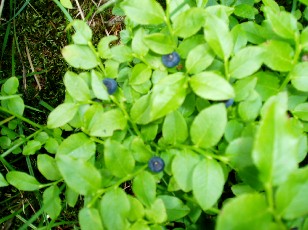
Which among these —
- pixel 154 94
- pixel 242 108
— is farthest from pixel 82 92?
pixel 242 108

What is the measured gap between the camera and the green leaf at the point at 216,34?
1194 millimetres

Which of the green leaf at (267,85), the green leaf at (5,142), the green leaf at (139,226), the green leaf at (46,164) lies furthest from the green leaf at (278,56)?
the green leaf at (5,142)

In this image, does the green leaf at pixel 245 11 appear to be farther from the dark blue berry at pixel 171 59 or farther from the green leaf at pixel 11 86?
the green leaf at pixel 11 86

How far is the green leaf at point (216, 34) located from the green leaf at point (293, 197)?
1.68ft

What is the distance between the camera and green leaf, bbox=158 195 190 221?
4.58ft

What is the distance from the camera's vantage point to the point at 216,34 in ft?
3.94

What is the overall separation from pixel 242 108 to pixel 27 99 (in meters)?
1.23

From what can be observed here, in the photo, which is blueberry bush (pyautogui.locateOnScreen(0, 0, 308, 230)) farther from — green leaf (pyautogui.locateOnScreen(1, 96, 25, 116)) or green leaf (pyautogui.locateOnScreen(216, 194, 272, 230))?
green leaf (pyautogui.locateOnScreen(1, 96, 25, 116))

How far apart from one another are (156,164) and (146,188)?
0.09 m

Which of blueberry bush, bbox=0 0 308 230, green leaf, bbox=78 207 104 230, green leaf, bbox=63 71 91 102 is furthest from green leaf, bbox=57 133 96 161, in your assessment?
green leaf, bbox=78 207 104 230

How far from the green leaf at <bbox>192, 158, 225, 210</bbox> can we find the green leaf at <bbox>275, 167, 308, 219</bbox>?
0.30 metres

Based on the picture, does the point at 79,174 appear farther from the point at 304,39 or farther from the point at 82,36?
the point at 304,39

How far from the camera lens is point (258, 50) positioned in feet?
4.04

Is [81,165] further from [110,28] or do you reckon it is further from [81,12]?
[110,28]
